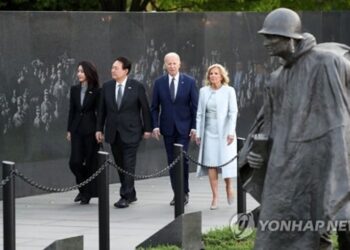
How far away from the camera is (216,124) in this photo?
1747cm

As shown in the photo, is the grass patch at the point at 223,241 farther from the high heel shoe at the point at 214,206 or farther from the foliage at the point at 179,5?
the foliage at the point at 179,5

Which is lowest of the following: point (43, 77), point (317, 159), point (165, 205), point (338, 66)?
point (165, 205)

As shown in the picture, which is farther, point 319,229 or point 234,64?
point 234,64

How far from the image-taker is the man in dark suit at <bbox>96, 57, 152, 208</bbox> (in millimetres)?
17750

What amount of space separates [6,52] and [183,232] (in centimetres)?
633

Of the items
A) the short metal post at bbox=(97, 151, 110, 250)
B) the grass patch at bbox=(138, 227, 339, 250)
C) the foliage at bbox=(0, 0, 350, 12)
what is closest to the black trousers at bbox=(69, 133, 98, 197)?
the grass patch at bbox=(138, 227, 339, 250)

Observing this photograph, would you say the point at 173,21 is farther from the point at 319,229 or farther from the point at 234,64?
the point at 319,229

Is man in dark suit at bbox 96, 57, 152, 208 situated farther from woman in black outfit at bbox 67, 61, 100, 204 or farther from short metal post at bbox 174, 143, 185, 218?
short metal post at bbox 174, 143, 185, 218

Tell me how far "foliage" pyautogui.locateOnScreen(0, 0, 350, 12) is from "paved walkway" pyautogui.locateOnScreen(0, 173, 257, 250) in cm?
998

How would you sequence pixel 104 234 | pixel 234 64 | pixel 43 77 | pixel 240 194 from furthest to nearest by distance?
1. pixel 234 64
2. pixel 43 77
3. pixel 240 194
4. pixel 104 234

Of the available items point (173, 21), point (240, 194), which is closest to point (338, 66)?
point (240, 194)

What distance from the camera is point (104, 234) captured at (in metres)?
13.1

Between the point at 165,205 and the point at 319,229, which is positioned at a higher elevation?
the point at 319,229

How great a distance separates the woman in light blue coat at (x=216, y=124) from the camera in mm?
17344
